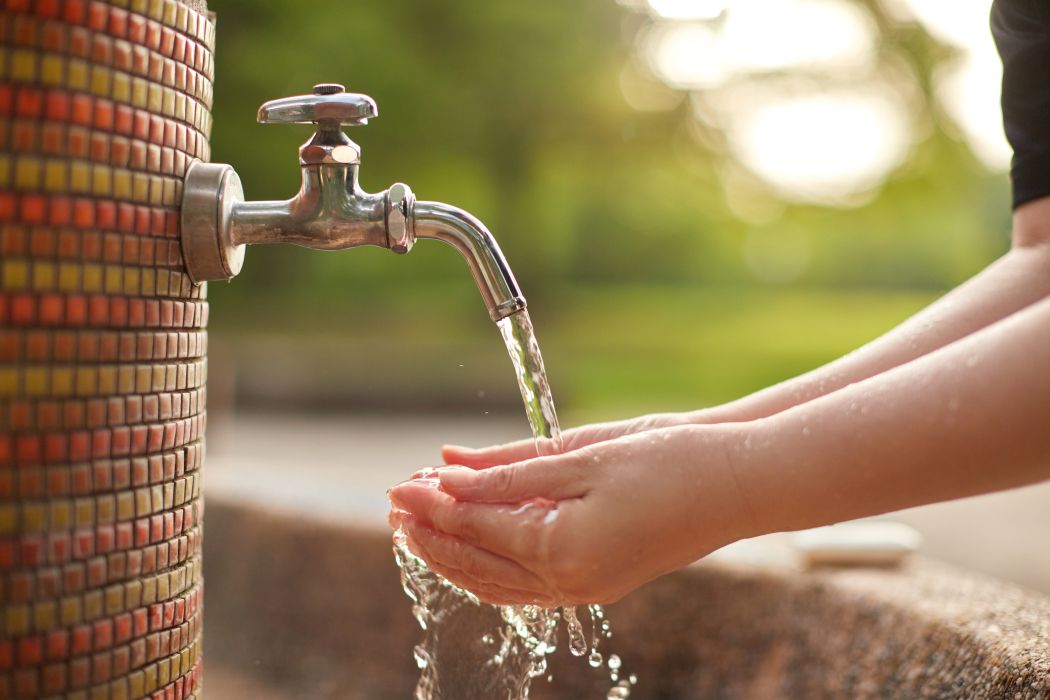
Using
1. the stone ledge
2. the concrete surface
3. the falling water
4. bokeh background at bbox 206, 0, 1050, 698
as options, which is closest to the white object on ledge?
the stone ledge

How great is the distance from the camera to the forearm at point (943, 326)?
3.94 feet

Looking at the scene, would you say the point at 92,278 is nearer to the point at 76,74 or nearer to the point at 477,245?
the point at 76,74

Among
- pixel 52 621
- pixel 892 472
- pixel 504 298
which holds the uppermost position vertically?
pixel 504 298

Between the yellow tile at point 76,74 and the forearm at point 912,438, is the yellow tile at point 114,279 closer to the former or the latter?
the yellow tile at point 76,74

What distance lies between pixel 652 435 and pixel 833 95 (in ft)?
30.4

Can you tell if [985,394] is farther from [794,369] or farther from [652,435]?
[794,369]

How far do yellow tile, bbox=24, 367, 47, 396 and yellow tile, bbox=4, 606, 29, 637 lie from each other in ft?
0.52

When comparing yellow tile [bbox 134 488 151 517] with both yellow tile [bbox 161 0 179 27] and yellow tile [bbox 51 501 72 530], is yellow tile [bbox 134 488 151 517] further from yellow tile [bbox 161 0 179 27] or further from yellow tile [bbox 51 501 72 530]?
yellow tile [bbox 161 0 179 27]

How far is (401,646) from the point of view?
1872mm

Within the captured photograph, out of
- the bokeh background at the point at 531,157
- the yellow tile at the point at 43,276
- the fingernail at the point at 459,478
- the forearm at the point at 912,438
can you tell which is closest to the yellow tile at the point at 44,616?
the yellow tile at the point at 43,276

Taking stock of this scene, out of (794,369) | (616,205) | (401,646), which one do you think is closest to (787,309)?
(616,205)

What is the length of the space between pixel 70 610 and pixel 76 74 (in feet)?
1.33

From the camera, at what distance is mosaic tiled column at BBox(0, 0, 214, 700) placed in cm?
76

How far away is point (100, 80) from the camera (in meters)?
0.80
